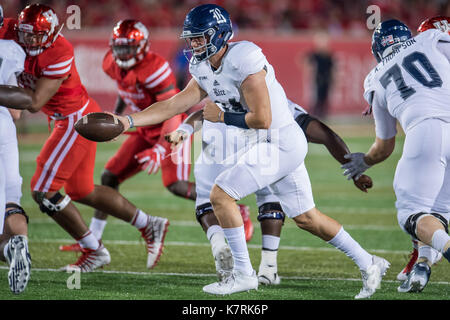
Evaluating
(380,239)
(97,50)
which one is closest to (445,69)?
(380,239)

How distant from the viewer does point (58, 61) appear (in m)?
4.99

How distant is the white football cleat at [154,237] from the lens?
5633 millimetres

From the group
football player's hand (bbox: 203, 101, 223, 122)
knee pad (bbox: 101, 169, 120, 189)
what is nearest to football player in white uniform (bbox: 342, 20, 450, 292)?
football player's hand (bbox: 203, 101, 223, 122)

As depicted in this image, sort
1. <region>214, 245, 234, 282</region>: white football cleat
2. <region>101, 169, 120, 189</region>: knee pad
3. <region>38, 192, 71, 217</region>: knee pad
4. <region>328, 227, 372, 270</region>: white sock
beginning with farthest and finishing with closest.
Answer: <region>101, 169, 120, 189</region>: knee pad, <region>38, 192, 71, 217</region>: knee pad, <region>214, 245, 234, 282</region>: white football cleat, <region>328, 227, 372, 270</region>: white sock

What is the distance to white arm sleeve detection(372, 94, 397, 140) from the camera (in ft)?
15.3

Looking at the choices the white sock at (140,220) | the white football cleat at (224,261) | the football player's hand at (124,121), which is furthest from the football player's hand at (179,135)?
the white sock at (140,220)

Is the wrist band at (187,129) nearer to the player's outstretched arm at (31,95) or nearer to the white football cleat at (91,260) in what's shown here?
the player's outstretched arm at (31,95)

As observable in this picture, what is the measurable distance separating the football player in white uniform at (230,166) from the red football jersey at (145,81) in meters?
1.20

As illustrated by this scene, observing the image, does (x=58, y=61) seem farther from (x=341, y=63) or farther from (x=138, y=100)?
(x=341, y=63)

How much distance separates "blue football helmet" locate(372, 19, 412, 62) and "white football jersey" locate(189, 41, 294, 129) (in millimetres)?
738

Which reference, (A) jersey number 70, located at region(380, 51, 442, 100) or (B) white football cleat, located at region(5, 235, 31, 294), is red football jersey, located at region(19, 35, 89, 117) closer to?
(B) white football cleat, located at region(5, 235, 31, 294)

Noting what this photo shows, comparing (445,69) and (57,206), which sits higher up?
(445,69)

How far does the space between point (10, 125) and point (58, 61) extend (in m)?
0.59
